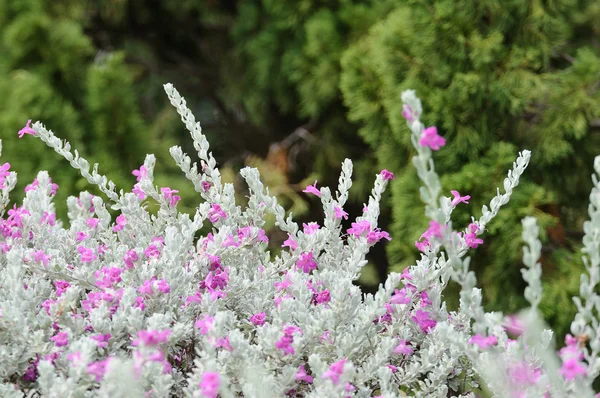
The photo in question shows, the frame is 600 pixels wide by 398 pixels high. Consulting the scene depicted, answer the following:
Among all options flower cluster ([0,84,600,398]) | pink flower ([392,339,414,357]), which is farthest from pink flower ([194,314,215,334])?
pink flower ([392,339,414,357])

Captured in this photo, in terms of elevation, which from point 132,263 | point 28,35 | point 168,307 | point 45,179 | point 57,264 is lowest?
point 168,307

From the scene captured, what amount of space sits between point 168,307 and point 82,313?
260mm

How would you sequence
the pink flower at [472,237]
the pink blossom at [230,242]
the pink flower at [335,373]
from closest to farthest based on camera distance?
the pink flower at [335,373] < the pink blossom at [230,242] < the pink flower at [472,237]

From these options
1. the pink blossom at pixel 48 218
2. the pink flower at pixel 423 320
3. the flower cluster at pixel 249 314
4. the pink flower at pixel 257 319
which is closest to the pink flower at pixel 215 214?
the flower cluster at pixel 249 314

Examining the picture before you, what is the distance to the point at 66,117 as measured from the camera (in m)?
4.36

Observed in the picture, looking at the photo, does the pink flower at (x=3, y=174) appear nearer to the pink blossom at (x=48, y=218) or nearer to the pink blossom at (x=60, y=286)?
the pink blossom at (x=48, y=218)

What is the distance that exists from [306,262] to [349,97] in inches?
88.0

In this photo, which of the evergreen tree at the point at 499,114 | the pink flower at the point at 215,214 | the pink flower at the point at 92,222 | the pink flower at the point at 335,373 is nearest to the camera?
A: the pink flower at the point at 335,373

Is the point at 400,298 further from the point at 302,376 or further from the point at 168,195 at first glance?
the point at 168,195

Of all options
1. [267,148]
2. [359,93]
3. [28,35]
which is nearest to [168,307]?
[359,93]

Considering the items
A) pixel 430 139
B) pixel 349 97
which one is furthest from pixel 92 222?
pixel 349 97

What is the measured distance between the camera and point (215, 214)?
1969 mm

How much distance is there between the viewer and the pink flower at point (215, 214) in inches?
77.2

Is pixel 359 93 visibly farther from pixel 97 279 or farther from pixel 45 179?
pixel 97 279
